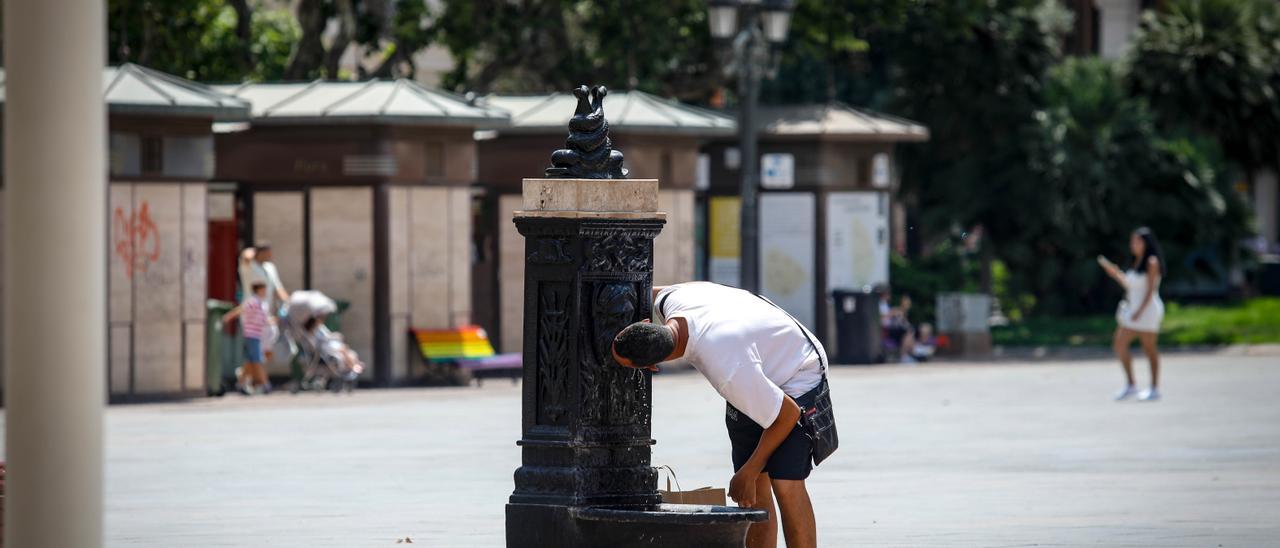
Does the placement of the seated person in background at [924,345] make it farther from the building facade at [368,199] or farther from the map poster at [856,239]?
the building facade at [368,199]

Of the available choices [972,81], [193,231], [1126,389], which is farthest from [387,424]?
[972,81]

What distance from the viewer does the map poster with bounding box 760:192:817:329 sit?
26.7 m

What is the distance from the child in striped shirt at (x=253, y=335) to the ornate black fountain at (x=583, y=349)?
1266 centimetres

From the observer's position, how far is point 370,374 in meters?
21.7

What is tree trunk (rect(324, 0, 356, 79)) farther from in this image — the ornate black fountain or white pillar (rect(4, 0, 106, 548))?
white pillar (rect(4, 0, 106, 548))

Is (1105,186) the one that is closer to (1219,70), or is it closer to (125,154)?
(1219,70)

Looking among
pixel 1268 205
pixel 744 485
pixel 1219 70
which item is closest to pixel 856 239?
pixel 1219 70

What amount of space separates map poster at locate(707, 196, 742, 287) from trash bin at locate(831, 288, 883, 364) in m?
1.32

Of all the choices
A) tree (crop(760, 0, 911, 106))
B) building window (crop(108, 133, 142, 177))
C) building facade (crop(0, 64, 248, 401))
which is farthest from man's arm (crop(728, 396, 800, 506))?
tree (crop(760, 0, 911, 106))

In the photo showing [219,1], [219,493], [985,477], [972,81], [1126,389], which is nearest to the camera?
[219,493]

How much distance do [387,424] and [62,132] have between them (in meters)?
12.3

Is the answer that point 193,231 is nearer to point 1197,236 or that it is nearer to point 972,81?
point 972,81

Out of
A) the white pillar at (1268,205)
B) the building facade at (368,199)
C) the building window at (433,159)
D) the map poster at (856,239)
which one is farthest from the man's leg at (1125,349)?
the white pillar at (1268,205)

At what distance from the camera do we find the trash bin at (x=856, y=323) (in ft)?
86.3
